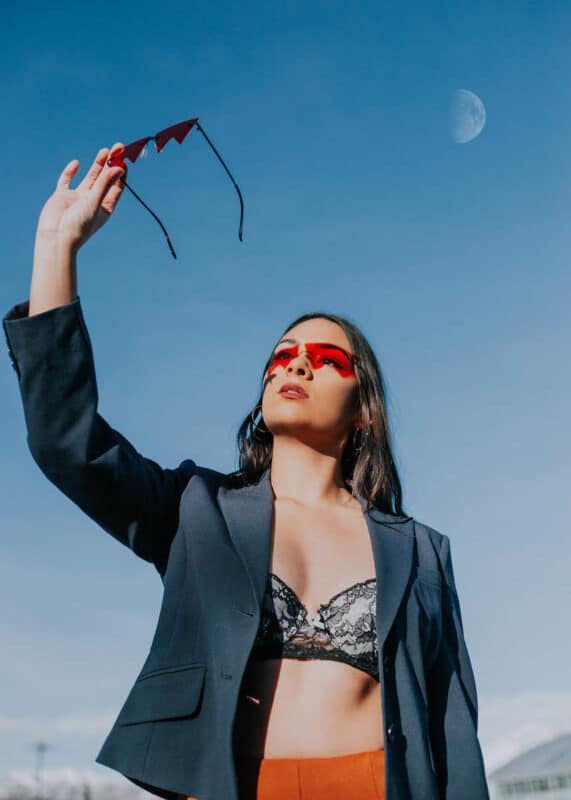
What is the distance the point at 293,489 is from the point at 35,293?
4.60ft

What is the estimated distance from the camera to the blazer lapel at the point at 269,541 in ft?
10.3

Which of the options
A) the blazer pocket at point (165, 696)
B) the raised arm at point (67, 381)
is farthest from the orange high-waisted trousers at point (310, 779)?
the raised arm at point (67, 381)

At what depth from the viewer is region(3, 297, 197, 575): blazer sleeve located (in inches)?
114

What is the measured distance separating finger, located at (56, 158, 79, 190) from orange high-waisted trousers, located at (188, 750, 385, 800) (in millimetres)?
2079

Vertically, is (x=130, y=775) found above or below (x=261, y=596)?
below

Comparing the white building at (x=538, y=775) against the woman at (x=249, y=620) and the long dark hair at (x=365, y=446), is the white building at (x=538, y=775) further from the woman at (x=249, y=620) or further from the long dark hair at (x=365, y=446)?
the woman at (x=249, y=620)

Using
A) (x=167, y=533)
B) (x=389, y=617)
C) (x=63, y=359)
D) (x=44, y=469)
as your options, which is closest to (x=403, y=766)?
(x=389, y=617)

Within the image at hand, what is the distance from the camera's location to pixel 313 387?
153 inches

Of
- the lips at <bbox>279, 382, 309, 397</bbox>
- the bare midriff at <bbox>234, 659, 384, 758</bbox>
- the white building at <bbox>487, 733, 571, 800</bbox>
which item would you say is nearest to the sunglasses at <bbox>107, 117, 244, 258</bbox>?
the lips at <bbox>279, 382, 309, 397</bbox>

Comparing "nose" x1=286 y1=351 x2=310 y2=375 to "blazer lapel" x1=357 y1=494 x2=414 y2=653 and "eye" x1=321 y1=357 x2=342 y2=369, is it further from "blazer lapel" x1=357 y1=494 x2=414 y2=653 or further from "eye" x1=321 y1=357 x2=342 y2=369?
"blazer lapel" x1=357 y1=494 x2=414 y2=653

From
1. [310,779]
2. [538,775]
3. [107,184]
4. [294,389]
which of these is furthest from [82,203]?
[538,775]

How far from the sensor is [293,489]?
380 cm

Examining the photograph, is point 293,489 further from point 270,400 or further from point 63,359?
point 63,359

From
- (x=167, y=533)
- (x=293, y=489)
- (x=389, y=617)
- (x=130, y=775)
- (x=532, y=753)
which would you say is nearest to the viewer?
(x=130, y=775)
